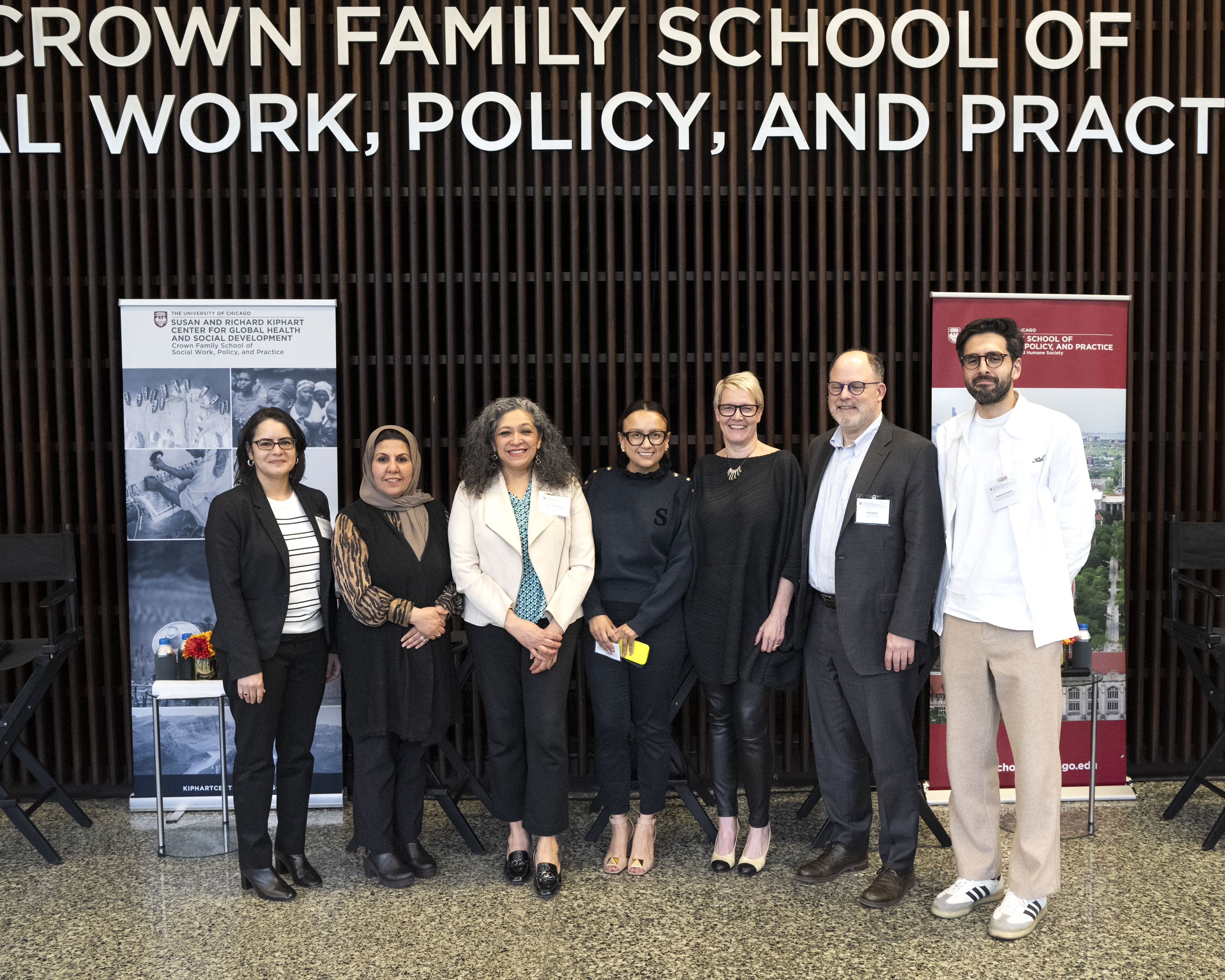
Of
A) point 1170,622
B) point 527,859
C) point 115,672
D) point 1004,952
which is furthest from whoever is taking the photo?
point 115,672

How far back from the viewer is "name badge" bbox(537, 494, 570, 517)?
3287 millimetres

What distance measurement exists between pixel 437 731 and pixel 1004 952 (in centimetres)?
207

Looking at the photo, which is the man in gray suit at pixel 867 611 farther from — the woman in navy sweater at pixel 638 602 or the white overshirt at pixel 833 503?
the woman in navy sweater at pixel 638 602

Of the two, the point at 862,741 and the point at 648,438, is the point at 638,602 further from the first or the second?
the point at 862,741

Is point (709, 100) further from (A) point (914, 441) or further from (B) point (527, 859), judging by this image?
(B) point (527, 859)

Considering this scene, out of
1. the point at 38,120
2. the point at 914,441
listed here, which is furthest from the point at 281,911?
the point at 38,120

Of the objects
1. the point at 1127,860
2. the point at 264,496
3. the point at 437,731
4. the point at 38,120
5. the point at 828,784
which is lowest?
the point at 1127,860

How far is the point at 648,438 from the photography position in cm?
328

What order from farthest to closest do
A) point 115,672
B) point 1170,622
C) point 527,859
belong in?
point 115,672
point 1170,622
point 527,859

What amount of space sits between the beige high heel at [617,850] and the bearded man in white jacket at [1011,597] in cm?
115

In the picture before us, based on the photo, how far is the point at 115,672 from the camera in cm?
430

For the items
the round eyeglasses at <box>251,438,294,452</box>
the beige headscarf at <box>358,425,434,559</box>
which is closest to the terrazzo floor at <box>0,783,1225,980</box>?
the beige headscarf at <box>358,425,434,559</box>

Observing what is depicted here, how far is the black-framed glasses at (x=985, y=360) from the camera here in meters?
3.00

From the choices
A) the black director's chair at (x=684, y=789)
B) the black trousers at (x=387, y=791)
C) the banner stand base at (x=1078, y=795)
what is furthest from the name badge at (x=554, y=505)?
the banner stand base at (x=1078, y=795)
